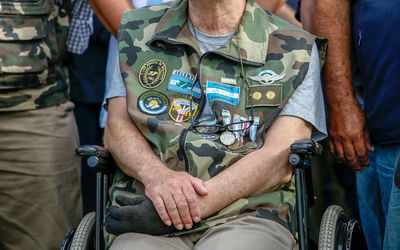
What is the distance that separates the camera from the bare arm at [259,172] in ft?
8.73

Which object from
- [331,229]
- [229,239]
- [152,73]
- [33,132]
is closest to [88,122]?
[33,132]

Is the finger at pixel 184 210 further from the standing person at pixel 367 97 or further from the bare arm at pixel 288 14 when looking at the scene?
the bare arm at pixel 288 14

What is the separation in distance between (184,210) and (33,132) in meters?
1.19

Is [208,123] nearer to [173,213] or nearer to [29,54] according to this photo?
[173,213]

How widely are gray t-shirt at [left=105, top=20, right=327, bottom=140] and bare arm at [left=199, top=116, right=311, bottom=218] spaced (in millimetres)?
53

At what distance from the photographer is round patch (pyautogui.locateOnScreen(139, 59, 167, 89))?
9.68 feet

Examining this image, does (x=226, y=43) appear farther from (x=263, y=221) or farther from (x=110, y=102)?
(x=263, y=221)

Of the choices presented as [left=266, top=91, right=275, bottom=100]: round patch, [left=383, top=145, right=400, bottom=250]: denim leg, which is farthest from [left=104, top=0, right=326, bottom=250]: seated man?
[left=383, top=145, right=400, bottom=250]: denim leg

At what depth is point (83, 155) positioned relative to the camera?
276cm

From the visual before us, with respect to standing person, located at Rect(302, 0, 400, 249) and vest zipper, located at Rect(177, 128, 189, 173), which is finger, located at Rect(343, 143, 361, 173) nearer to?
standing person, located at Rect(302, 0, 400, 249)

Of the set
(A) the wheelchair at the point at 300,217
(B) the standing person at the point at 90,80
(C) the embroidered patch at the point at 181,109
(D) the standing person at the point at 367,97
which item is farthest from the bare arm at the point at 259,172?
(B) the standing person at the point at 90,80

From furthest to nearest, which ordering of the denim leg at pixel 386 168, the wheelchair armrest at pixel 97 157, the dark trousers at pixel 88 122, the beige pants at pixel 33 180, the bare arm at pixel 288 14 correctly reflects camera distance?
the dark trousers at pixel 88 122
the bare arm at pixel 288 14
the beige pants at pixel 33 180
the denim leg at pixel 386 168
the wheelchair armrest at pixel 97 157

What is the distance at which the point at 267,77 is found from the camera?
2887mm

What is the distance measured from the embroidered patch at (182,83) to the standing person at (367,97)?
686 mm
